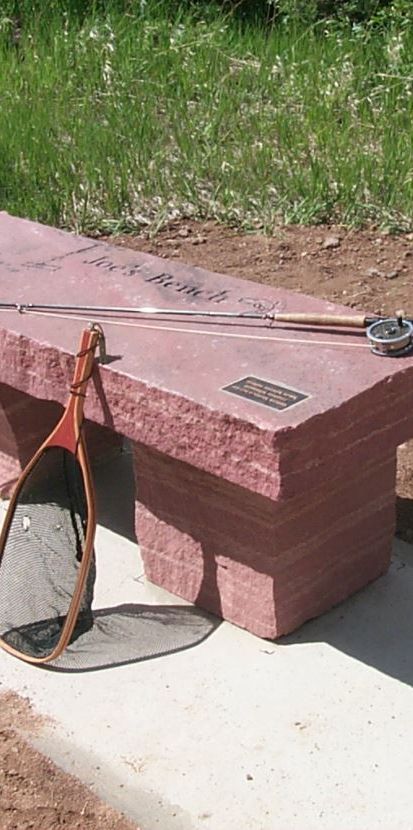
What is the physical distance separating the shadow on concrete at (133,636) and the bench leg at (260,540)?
0.06 metres

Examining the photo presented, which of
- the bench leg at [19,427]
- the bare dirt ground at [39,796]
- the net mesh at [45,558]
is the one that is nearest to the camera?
the bare dirt ground at [39,796]

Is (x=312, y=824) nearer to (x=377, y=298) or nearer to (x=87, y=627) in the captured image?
(x=87, y=627)

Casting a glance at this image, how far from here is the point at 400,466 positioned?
11.7ft

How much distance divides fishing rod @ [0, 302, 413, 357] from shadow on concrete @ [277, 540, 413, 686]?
2.03 ft

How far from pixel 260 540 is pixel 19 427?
87cm

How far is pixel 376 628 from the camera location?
113 inches

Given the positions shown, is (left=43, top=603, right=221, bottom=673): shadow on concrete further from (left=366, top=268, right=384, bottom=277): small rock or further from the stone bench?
(left=366, top=268, right=384, bottom=277): small rock

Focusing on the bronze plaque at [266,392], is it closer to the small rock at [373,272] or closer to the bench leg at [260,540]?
the bench leg at [260,540]

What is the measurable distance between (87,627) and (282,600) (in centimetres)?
45

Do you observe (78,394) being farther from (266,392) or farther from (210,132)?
(210,132)

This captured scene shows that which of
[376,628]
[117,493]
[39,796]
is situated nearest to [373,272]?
[117,493]

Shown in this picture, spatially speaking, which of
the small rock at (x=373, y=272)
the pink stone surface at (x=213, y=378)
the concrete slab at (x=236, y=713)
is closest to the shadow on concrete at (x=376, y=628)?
the concrete slab at (x=236, y=713)

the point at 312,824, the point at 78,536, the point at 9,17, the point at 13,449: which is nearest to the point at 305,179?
the point at 13,449

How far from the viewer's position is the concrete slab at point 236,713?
2428mm
